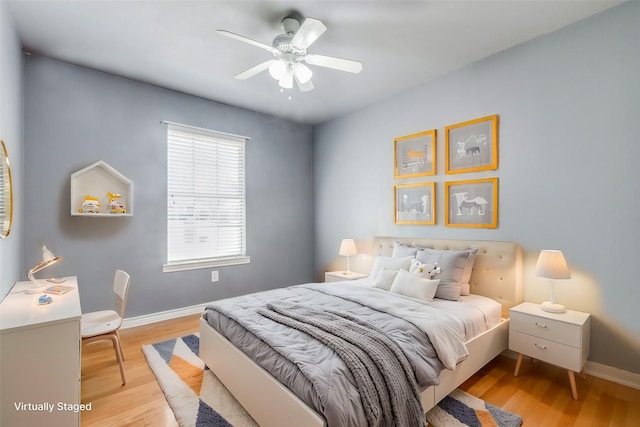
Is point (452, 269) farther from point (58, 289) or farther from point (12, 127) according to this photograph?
point (12, 127)

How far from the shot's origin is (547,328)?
7.24ft

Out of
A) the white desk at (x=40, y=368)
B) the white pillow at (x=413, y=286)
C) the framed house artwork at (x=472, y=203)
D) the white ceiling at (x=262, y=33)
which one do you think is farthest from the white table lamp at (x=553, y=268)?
the white desk at (x=40, y=368)

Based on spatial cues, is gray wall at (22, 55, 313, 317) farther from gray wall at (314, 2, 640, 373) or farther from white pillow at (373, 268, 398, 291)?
gray wall at (314, 2, 640, 373)

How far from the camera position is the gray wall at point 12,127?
2039mm

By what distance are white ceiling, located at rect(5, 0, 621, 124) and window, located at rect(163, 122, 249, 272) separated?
0.78 metres

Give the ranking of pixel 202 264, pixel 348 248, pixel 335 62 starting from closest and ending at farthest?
pixel 335 62, pixel 202 264, pixel 348 248

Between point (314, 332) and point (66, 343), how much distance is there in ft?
4.34

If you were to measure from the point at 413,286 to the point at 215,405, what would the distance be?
175cm

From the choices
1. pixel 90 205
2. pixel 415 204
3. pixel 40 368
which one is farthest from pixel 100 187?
pixel 415 204

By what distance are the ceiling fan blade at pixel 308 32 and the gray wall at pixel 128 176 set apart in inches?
85.5

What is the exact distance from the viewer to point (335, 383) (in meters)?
1.39

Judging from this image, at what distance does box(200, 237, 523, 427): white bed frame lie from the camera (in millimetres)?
1546

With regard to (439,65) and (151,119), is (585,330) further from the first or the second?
(151,119)

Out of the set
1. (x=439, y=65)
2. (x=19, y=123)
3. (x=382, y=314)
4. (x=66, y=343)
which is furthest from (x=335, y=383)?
(x=19, y=123)
